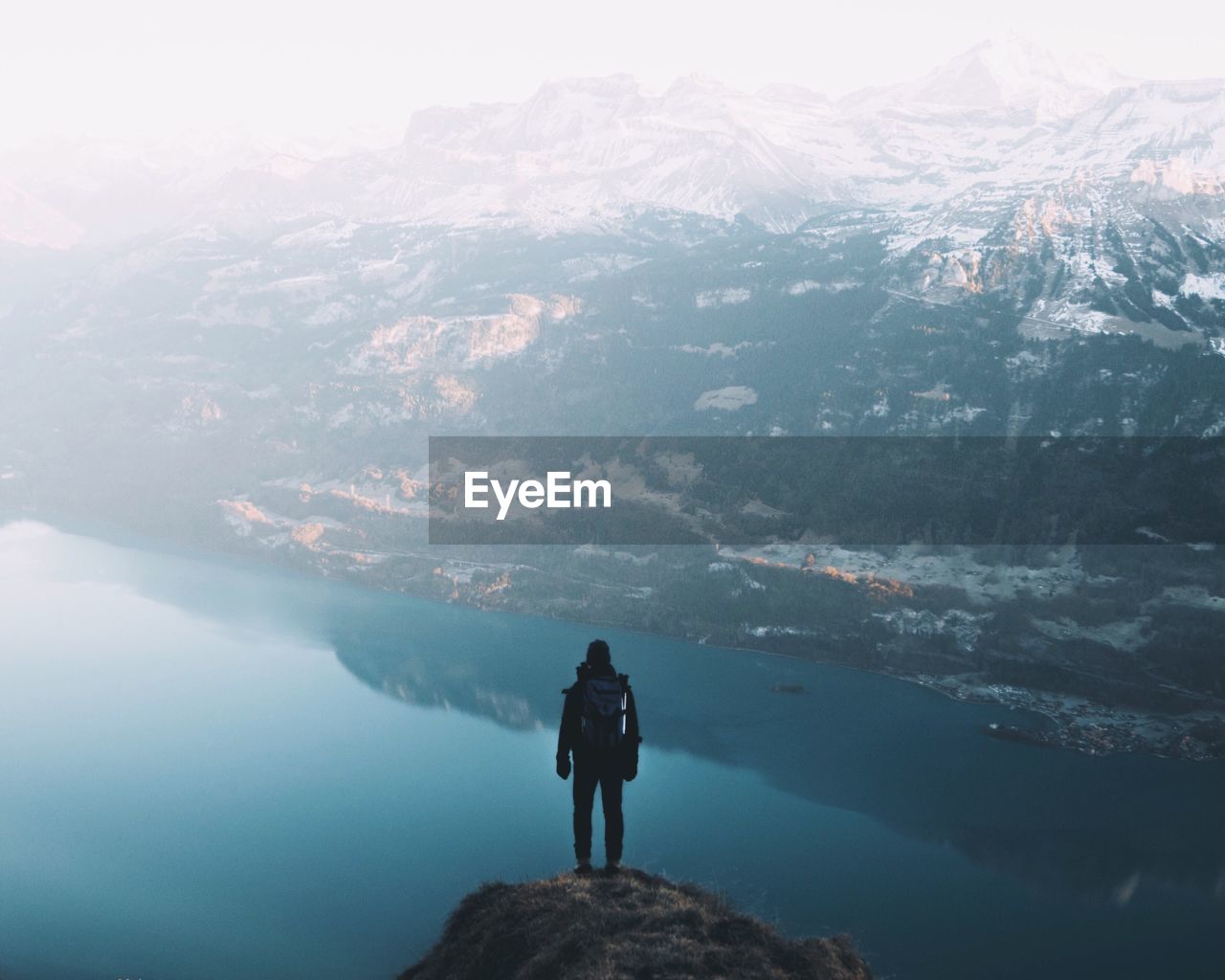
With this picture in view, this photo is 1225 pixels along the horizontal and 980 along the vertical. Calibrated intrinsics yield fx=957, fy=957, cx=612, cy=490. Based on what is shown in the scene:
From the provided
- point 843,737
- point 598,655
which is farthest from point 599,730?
point 843,737

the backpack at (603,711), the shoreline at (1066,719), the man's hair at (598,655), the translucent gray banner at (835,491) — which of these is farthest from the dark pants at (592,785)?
the translucent gray banner at (835,491)

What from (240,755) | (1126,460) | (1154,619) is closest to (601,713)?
(240,755)

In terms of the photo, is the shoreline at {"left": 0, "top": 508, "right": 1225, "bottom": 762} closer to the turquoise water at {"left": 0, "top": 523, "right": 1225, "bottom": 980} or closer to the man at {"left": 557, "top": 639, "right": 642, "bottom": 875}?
the turquoise water at {"left": 0, "top": 523, "right": 1225, "bottom": 980}

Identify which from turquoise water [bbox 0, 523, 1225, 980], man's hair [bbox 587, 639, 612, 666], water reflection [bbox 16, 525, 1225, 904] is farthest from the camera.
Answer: water reflection [bbox 16, 525, 1225, 904]

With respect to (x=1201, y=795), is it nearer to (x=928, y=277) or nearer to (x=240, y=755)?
(x=240, y=755)

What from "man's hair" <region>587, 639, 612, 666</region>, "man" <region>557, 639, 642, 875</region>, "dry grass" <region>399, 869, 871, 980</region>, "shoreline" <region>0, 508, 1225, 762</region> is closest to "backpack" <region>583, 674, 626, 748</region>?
"man" <region>557, 639, 642, 875</region>

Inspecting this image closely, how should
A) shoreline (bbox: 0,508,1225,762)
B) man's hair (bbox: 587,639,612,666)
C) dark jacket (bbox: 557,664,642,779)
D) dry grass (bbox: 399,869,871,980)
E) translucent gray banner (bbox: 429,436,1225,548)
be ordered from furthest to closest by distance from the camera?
translucent gray banner (bbox: 429,436,1225,548)
shoreline (bbox: 0,508,1225,762)
dry grass (bbox: 399,869,871,980)
dark jacket (bbox: 557,664,642,779)
man's hair (bbox: 587,639,612,666)
